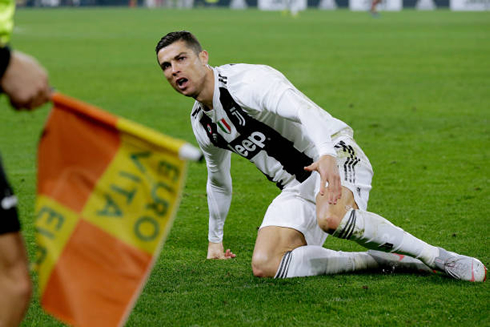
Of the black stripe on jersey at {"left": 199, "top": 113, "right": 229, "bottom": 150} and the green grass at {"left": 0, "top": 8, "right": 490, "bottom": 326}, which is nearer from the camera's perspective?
the green grass at {"left": 0, "top": 8, "right": 490, "bottom": 326}

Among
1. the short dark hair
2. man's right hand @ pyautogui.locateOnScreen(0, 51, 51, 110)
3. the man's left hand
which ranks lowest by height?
the man's left hand

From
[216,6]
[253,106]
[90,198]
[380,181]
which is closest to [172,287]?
[253,106]

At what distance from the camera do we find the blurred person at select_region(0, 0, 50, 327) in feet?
8.97

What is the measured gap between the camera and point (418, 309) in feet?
14.2

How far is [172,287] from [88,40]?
80.5 feet

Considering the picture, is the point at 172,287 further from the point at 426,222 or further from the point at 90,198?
the point at 426,222

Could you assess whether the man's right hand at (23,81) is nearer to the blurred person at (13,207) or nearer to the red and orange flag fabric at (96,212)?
the blurred person at (13,207)

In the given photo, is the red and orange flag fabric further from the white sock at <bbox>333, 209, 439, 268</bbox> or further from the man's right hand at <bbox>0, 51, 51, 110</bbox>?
the white sock at <bbox>333, 209, 439, 268</bbox>

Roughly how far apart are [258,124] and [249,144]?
0.15m

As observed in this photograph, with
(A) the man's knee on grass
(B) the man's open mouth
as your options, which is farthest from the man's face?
(A) the man's knee on grass

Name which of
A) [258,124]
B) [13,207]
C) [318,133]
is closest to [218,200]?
[258,124]

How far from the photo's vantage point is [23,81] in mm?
2734

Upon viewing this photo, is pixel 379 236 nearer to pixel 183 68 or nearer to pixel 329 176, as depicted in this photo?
pixel 329 176

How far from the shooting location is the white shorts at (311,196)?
16.7ft
